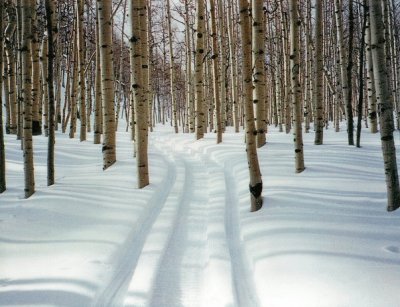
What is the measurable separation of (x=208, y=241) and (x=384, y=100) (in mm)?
2840

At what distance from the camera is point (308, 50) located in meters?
16.6

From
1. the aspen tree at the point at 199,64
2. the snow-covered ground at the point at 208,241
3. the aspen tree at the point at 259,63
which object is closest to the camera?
the snow-covered ground at the point at 208,241

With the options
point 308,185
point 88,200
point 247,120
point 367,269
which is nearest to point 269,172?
point 308,185

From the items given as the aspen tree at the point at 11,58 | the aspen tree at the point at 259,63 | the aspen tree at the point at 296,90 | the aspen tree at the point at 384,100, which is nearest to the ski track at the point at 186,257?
the aspen tree at the point at 296,90

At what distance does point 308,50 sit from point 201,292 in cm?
1522

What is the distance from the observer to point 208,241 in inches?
183

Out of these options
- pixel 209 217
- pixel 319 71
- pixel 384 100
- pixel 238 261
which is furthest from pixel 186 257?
pixel 319 71

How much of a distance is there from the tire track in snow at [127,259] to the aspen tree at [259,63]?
3.76m

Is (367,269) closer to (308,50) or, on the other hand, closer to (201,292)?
(201,292)

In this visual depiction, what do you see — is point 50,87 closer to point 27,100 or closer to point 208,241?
point 27,100

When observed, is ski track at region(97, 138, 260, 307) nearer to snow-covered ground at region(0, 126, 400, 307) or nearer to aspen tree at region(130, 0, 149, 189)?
snow-covered ground at region(0, 126, 400, 307)

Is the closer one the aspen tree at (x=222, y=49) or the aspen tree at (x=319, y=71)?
the aspen tree at (x=319, y=71)

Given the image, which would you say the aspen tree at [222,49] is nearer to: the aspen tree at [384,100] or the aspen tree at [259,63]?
the aspen tree at [259,63]

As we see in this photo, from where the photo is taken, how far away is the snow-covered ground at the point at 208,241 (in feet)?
10.9
